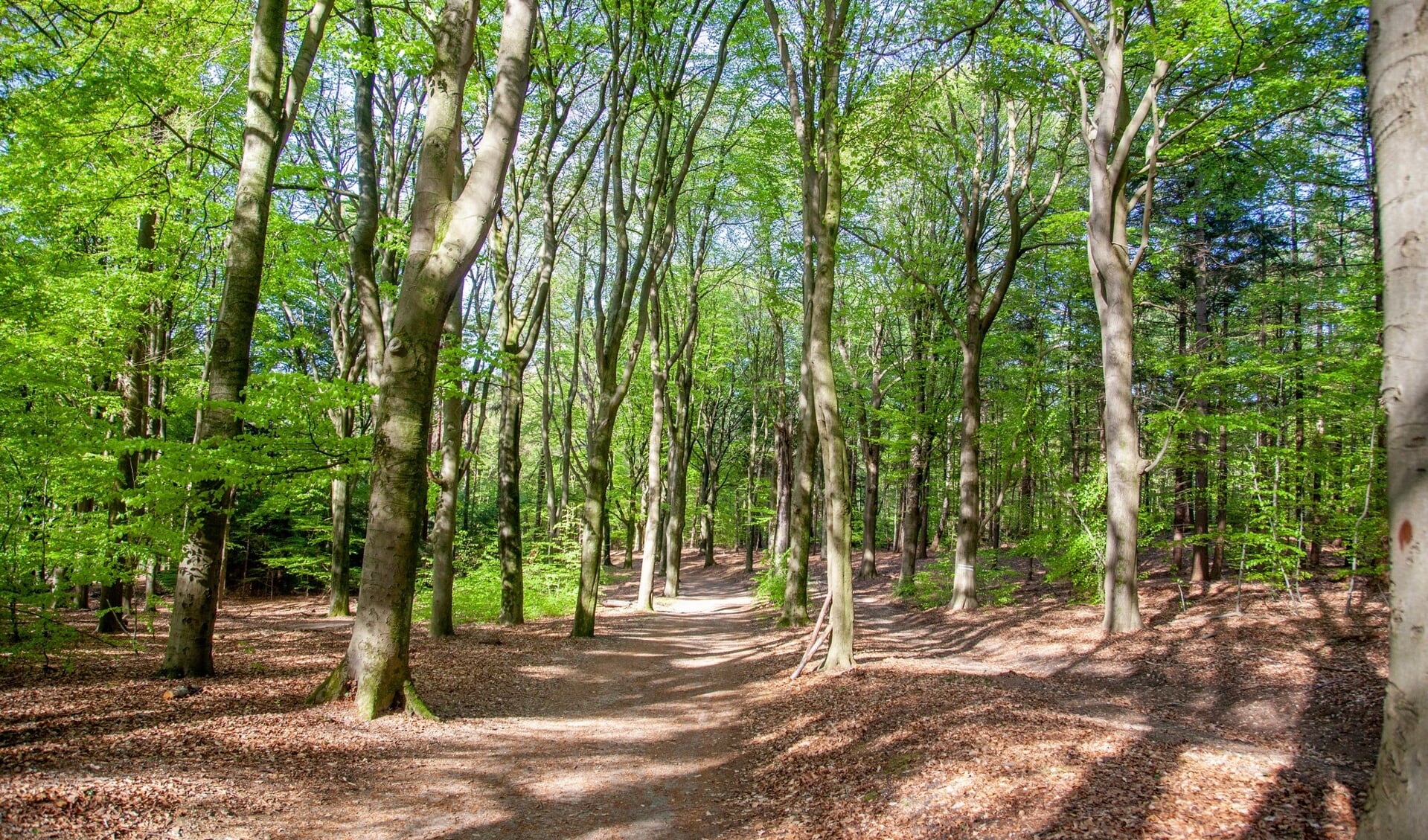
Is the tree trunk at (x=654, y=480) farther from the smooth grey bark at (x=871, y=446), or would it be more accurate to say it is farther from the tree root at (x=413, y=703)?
the tree root at (x=413, y=703)

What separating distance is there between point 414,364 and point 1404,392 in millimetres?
6807

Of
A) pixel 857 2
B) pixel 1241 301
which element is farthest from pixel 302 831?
pixel 1241 301

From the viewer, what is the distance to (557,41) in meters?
13.1

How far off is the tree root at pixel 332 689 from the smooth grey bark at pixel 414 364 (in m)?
0.02

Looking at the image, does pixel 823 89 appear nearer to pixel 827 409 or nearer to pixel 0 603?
pixel 827 409

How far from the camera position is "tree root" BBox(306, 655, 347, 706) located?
21.4 ft

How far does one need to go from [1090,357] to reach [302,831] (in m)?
28.1

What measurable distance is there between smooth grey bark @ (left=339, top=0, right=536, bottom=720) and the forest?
0.14 ft

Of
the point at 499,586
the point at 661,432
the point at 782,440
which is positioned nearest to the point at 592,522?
the point at 499,586

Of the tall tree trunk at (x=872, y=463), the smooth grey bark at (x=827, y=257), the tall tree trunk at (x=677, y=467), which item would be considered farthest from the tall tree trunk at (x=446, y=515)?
the tall tree trunk at (x=872, y=463)

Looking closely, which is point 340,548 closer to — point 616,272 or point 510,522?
point 510,522

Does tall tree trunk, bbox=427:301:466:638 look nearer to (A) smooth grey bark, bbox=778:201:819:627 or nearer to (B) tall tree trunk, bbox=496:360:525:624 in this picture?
(B) tall tree trunk, bbox=496:360:525:624

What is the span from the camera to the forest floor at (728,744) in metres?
4.21

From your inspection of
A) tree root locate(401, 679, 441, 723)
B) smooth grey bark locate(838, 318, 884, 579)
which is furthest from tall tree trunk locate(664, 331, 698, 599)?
tree root locate(401, 679, 441, 723)
